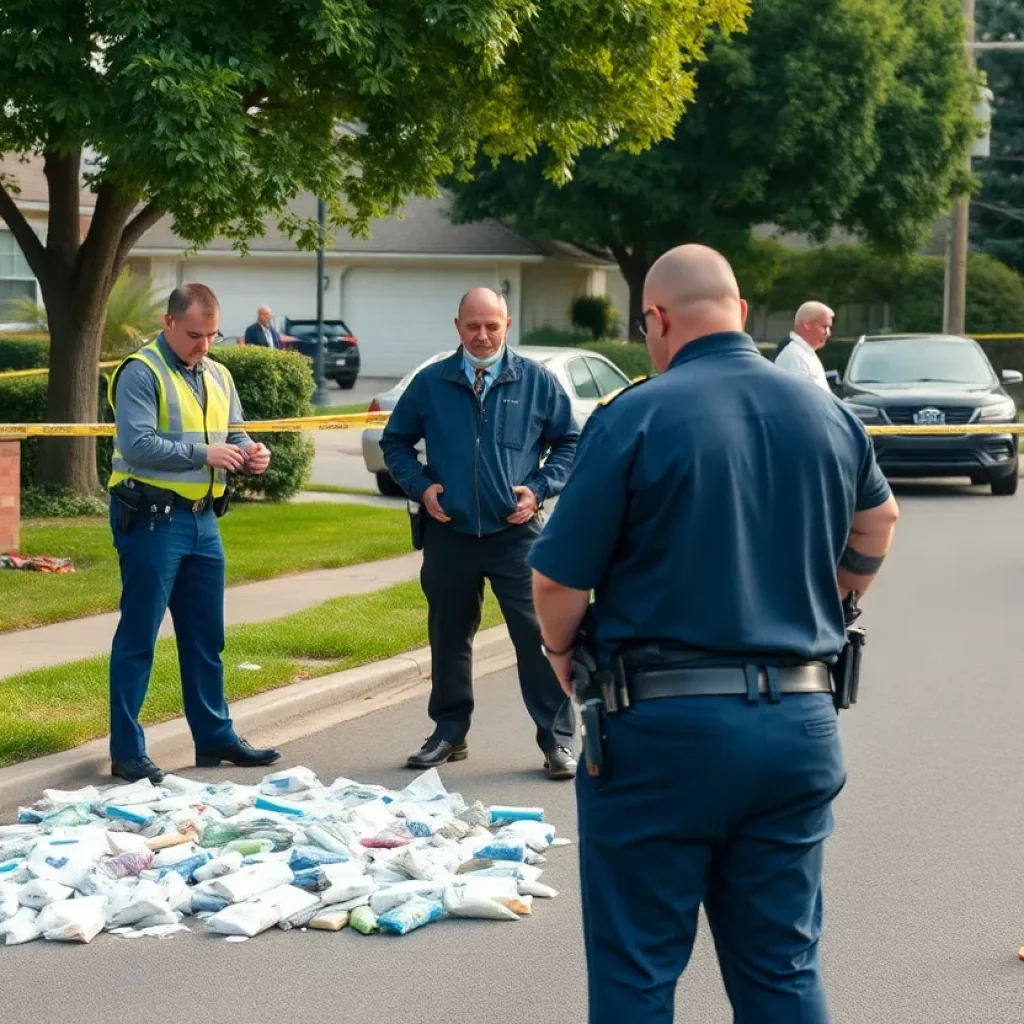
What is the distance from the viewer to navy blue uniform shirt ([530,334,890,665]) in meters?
3.57

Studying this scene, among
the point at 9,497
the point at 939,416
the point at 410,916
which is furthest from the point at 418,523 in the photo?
the point at 939,416

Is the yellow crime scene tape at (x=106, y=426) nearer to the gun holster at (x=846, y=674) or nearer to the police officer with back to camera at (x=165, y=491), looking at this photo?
the police officer with back to camera at (x=165, y=491)

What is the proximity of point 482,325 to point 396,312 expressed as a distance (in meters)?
43.4

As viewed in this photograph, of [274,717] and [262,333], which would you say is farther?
[262,333]

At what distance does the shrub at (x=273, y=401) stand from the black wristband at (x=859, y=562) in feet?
43.5

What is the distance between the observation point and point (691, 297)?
12.1 feet

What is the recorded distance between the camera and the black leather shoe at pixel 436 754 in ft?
25.5

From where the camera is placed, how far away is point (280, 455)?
17.4m

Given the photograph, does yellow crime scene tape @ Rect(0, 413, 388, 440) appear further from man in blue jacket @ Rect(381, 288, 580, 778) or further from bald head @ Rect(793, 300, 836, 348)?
man in blue jacket @ Rect(381, 288, 580, 778)

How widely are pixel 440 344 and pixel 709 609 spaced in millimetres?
47258

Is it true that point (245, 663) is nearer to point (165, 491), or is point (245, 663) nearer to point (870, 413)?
point (165, 491)

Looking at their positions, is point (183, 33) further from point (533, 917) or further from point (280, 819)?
point (533, 917)

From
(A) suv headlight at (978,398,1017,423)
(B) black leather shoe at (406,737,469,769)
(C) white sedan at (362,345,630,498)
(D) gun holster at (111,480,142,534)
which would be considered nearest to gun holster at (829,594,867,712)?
(B) black leather shoe at (406,737,469,769)

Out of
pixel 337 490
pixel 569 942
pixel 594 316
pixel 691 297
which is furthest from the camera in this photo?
pixel 594 316
